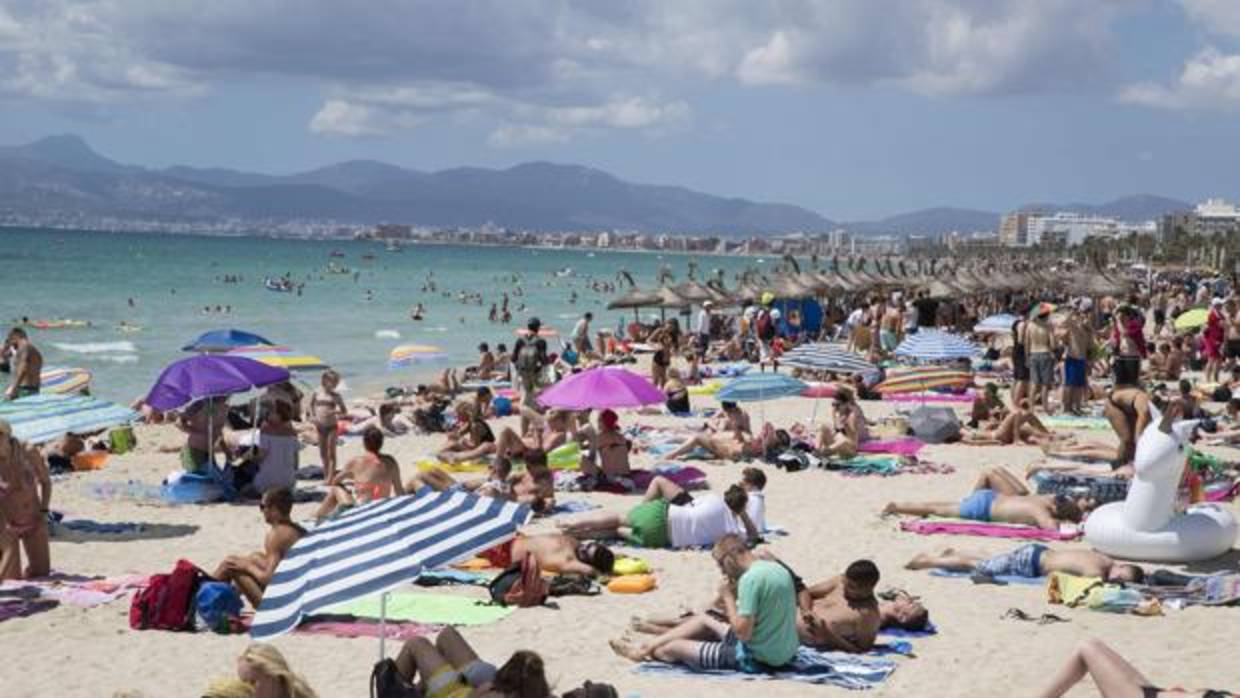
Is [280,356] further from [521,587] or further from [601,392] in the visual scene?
[521,587]

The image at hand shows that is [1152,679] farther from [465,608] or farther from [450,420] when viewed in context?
[450,420]

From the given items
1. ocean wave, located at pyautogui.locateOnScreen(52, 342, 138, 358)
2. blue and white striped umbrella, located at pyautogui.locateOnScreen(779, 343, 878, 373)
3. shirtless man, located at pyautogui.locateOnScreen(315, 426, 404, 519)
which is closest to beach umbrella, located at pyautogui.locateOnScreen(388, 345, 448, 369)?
ocean wave, located at pyautogui.locateOnScreen(52, 342, 138, 358)

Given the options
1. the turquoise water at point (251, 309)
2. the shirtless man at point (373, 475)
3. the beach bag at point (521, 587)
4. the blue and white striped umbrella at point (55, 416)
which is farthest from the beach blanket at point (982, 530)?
the turquoise water at point (251, 309)

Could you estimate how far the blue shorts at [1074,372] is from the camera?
17.2 meters

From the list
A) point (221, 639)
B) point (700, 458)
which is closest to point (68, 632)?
point (221, 639)

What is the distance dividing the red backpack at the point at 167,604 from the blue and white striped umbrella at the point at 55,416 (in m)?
2.37

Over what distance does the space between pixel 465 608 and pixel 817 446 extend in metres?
6.69

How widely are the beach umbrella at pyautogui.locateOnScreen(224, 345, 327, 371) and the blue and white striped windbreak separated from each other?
9.19 meters

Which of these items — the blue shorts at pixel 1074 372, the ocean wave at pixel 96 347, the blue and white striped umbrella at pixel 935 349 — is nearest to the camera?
the blue and white striped umbrella at pixel 935 349

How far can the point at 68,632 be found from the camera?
7.47 m

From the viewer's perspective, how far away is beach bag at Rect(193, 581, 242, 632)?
7477mm

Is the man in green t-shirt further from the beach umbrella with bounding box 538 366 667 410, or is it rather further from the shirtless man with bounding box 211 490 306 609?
the beach umbrella with bounding box 538 366 667 410

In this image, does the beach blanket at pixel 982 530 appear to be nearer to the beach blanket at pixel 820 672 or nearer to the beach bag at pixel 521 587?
the beach blanket at pixel 820 672

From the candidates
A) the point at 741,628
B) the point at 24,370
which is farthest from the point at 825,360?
the point at 741,628
